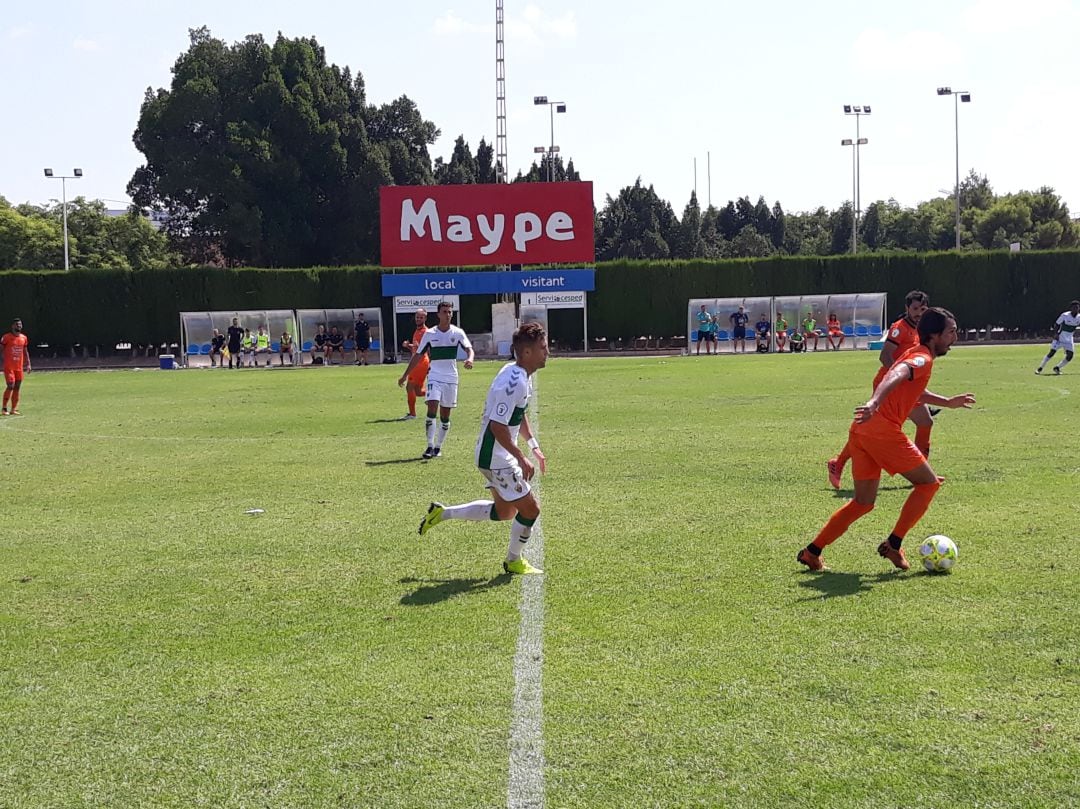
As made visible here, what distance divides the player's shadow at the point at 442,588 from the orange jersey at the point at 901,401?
8.89 ft

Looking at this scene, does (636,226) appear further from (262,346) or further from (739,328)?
(262,346)

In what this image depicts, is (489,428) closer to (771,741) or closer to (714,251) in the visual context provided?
(771,741)

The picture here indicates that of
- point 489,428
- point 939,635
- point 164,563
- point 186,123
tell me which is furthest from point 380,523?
point 186,123

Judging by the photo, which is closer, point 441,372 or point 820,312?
point 441,372

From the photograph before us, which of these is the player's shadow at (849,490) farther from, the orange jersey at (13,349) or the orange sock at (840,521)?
the orange jersey at (13,349)

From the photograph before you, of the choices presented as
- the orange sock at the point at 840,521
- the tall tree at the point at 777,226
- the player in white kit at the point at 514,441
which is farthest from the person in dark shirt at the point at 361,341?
the tall tree at the point at 777,226

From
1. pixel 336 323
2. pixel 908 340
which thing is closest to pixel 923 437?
pixel 908 340

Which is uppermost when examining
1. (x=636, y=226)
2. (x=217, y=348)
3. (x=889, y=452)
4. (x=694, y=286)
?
(x=636, y=226)

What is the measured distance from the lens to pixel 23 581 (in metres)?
8.05

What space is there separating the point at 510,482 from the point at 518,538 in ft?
1.37

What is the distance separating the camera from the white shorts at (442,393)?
15109 mm

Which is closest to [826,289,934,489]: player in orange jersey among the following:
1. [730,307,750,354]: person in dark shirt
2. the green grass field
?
the green grass field

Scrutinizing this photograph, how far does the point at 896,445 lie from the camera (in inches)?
299

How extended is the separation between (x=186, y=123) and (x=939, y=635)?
213ft
